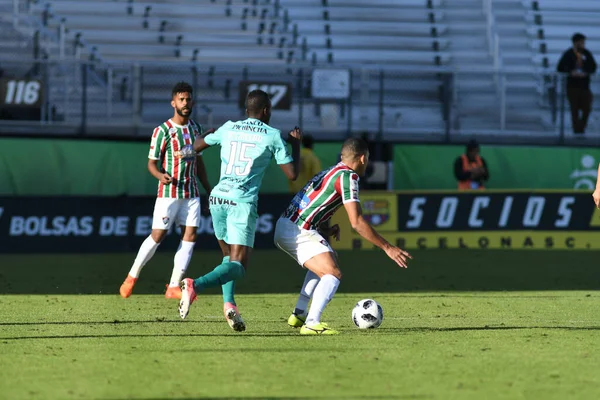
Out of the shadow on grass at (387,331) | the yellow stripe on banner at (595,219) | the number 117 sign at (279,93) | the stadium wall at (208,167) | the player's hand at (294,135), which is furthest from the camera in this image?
the number 117 sign at (279,93)

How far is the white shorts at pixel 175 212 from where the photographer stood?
12.8 metres

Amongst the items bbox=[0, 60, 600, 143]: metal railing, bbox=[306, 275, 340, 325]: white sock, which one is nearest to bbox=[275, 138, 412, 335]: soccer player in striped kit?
bbox=[306, 275, 340, 325]: white sock

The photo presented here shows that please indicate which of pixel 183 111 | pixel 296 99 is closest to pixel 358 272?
pixel 183 111

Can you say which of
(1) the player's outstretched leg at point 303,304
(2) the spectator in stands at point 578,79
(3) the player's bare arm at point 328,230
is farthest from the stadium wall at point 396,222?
(3) the player's bare arm at point 328,230

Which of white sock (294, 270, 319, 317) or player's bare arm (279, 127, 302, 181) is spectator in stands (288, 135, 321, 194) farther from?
player's bare arm (279, 127, 302, 181)

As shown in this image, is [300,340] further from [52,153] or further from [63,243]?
[52,153]

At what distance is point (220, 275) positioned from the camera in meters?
9.41

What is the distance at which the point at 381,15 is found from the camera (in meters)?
28.4

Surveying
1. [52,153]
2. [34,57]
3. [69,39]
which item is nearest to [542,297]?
[52,153]

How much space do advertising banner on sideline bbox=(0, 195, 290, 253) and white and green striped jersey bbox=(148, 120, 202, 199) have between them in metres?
7.25

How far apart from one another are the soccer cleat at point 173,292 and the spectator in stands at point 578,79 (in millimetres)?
12575

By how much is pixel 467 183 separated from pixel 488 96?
237cm

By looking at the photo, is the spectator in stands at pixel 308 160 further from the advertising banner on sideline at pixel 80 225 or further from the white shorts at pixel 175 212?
the white shorts at pixel 175 212

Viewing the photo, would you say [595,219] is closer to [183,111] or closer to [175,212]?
[175,212]
